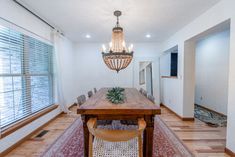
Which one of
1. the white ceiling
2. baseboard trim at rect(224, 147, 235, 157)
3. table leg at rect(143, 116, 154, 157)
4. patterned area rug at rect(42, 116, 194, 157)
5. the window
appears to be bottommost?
patterned area rug at rect(42, 116, 194, 157)

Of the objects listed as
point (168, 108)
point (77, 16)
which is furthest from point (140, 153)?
point (168, 108)

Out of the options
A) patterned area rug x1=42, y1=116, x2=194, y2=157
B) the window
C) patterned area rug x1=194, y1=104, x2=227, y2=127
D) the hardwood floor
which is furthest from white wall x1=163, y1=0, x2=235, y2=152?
the window

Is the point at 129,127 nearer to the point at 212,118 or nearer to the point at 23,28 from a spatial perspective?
the point at 23,28

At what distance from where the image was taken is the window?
2.41 metres

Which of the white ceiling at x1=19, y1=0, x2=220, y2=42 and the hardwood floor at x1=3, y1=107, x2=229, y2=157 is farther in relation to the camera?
the white ceiling at x1=19, y1=0, x2=220, y2=42

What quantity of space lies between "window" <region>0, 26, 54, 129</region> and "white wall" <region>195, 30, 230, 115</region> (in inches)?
185

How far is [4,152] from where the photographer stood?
2.27 metres

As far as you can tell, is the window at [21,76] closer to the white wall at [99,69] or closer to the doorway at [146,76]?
the white wall at [99,69]

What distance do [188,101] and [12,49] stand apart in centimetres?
389

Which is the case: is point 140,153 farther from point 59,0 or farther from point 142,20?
point 142,20

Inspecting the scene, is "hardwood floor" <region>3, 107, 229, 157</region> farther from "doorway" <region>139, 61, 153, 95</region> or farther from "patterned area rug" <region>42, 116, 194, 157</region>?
"doorway" <region>139, 61, 153, 95</region>

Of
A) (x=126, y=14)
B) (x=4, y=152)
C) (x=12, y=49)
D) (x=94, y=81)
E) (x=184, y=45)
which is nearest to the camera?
(x=4, y=152)

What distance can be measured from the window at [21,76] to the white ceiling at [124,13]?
2.18ft

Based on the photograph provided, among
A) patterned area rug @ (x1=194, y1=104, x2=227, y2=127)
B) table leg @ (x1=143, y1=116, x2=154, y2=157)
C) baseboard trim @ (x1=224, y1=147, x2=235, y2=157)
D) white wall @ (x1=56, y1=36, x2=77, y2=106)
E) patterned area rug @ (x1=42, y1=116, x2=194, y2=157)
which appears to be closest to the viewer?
table leg @ (x1=143, y1=116, x2=154, y2=157)
